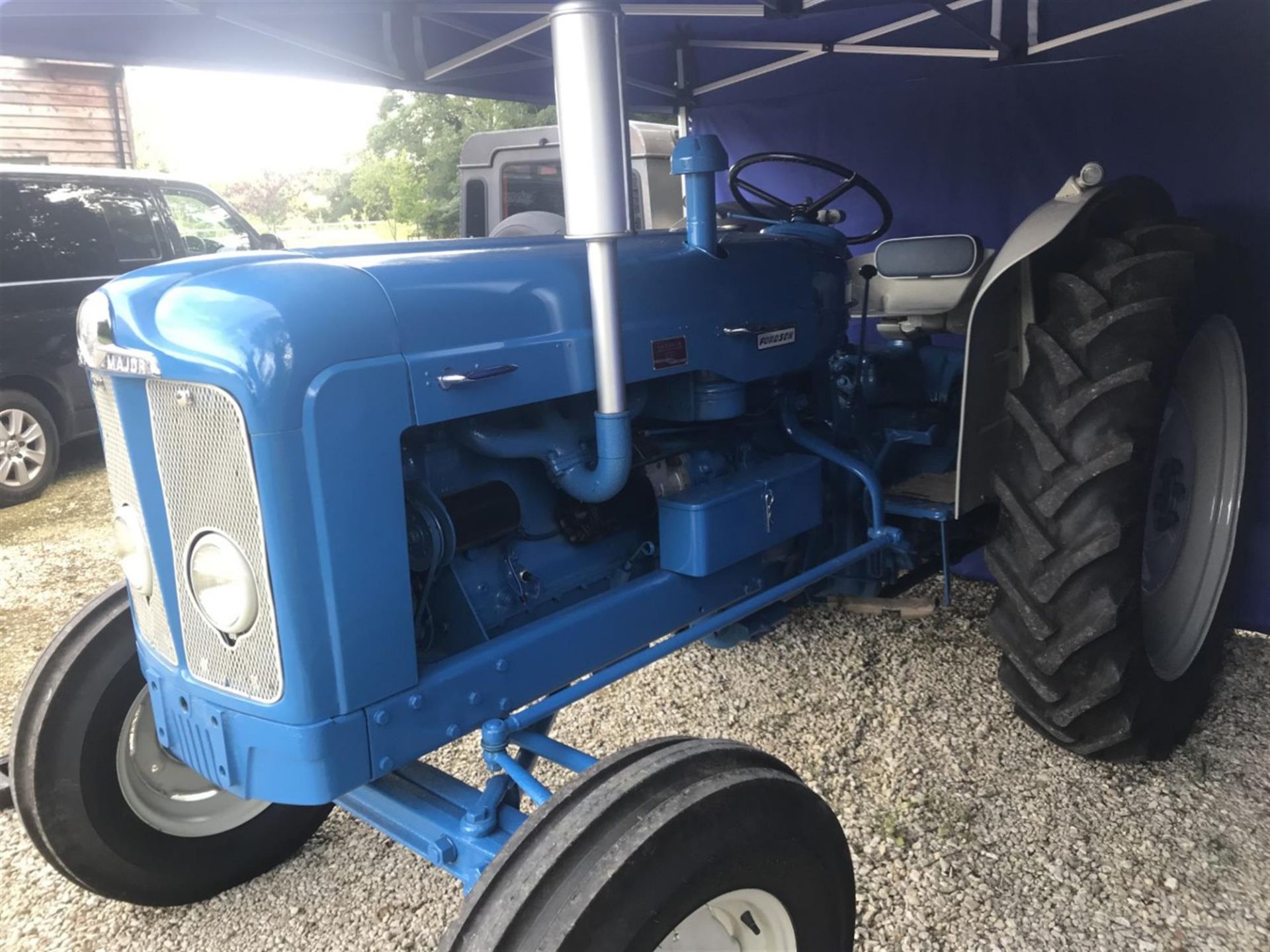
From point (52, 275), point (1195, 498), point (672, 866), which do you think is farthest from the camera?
point (52, 275)

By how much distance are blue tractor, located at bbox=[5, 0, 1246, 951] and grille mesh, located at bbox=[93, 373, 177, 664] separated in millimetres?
11

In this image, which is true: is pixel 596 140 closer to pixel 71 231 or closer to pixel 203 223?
pixel 71 231

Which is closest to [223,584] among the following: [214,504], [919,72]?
[214,504]

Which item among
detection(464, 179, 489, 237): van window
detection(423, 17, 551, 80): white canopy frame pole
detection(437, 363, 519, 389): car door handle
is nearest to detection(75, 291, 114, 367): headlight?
detection(437, 363, 519, 389): car door handle

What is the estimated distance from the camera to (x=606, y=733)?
276cm

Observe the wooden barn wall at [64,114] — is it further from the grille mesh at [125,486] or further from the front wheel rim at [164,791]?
the grille mesh at [125,486]

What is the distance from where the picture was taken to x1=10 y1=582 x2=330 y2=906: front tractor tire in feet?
6.38

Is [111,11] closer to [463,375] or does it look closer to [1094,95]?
[463,375]

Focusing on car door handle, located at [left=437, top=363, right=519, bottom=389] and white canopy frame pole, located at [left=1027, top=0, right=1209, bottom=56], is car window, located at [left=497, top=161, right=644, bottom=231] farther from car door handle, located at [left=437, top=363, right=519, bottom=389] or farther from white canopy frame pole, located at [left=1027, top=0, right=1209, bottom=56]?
car door handle, located at [left=437, top=363, right=519, bottom=389]

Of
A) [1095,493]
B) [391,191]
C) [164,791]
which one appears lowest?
[164,791]

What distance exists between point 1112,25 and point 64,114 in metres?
11.8

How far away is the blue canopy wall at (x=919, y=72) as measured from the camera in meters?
2.72

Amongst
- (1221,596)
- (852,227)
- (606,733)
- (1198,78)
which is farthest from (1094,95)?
(606,733)

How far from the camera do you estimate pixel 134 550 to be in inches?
66.0
